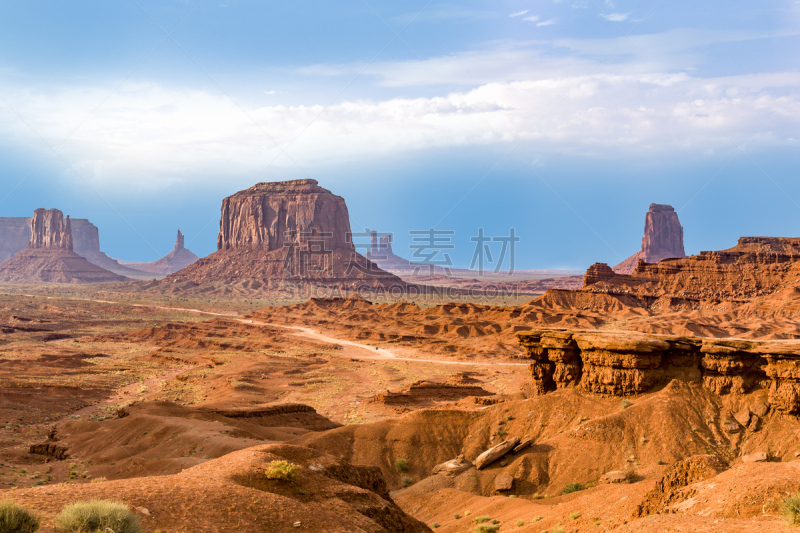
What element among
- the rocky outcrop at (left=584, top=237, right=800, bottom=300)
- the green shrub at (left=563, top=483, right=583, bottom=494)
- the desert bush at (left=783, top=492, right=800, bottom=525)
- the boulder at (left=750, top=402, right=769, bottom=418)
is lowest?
the green shrub at (left=563, top=483, right=583, bottom=494)

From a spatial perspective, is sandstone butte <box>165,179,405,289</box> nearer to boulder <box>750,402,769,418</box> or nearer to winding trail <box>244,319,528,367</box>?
winding trail <box>244,319,528,367</box>

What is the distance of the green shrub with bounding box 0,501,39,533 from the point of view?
25.8 feet

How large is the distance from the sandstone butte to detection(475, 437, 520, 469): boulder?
144m

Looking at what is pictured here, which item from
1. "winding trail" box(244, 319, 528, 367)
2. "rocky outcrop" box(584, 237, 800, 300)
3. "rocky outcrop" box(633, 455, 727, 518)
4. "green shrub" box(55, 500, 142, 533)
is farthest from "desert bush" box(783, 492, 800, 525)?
"rocky outcrop" box(584, 237, 800, 300)

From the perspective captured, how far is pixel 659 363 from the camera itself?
898 inches

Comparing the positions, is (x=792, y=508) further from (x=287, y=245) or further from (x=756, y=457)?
(x=287, y=245)

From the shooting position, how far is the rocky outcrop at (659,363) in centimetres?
2011

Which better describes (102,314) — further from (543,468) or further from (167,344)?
(543,468)

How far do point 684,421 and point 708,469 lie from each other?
25.4 ft

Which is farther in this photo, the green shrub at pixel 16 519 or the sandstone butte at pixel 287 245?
the sandstone butte at pixel 287 245

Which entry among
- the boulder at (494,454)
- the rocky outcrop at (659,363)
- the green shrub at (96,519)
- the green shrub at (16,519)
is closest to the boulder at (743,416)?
the rocky outcrop at (659,363)

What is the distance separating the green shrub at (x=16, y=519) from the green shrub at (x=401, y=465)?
1709cm

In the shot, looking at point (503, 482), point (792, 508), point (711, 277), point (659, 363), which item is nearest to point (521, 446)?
point (503, 482)

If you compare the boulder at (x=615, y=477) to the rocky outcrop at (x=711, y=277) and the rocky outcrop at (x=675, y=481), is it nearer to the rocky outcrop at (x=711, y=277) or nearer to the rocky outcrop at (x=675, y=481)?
the rocky outcrop at (x=675, y=481)
